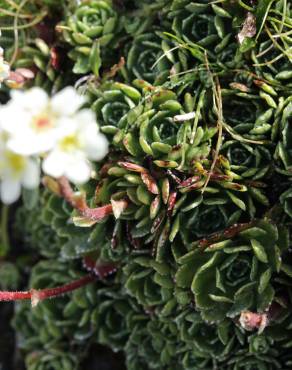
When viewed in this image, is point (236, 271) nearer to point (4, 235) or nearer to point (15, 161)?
point (15, 161)

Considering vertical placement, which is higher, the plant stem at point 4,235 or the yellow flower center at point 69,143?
the yellow flower center at point 69,143

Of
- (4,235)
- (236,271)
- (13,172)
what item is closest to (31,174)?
(13,172)

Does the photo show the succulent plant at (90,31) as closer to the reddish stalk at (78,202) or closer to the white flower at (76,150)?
the reddish stalk at (78,202)

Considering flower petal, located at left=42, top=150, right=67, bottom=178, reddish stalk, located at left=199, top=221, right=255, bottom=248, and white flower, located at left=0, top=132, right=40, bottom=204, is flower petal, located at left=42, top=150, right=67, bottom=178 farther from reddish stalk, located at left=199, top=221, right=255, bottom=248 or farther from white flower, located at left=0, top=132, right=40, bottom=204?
reddish stalk, located at left=199, top=221, right=255, bottom=248

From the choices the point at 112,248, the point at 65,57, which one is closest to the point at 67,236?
the point at 112,248

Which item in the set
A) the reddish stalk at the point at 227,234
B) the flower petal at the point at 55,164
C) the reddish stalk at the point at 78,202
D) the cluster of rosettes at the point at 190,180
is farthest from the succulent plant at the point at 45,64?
the flower petal at the point at 55,164

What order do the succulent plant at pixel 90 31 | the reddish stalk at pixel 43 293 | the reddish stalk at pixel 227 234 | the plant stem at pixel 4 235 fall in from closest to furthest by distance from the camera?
the reddish stalk at pixel 43 293 < the reddish stalk at pixel 227 234 < the succulent plant at pixel 90 31 < the plant stem at pixel 4 235

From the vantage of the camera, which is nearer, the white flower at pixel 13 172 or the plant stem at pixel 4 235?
the white flower at pixel 13 172
